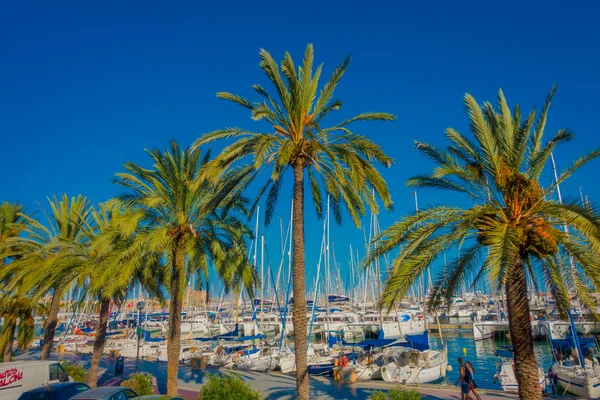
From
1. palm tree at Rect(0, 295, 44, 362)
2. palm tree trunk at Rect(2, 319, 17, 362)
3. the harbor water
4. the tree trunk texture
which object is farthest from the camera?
the harbor water

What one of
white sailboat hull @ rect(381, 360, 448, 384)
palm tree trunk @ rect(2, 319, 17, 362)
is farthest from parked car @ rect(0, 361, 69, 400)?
white sailboat hull @ rect(381, 360, 448, 384)

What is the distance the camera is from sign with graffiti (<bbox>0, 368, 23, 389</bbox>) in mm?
12669

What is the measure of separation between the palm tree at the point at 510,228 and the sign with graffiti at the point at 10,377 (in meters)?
11.5

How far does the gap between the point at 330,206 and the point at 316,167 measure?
2.64 meters

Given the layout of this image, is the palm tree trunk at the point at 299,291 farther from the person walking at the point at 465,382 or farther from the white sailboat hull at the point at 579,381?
the white sailboat hull at the point at 579,381

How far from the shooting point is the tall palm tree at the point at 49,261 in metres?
18.4

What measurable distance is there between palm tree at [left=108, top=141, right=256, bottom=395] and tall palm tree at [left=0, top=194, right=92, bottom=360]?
454cm

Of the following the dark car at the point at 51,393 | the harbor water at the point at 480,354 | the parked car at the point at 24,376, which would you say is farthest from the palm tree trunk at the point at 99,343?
the harbor water at the point at 480,354

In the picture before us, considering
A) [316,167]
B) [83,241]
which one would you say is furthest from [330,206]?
[83,241]

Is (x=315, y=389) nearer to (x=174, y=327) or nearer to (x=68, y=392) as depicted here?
(x=174, y=327)

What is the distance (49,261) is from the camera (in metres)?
17.9

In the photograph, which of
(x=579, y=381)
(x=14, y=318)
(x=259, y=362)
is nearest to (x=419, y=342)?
(x=579, y=381)

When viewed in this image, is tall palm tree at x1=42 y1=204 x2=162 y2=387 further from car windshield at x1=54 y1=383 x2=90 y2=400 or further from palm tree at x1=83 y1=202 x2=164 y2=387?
car windshield at x1=54 y1=383 x2=90 y2=400

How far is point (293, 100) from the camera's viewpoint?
1293 centimetres
